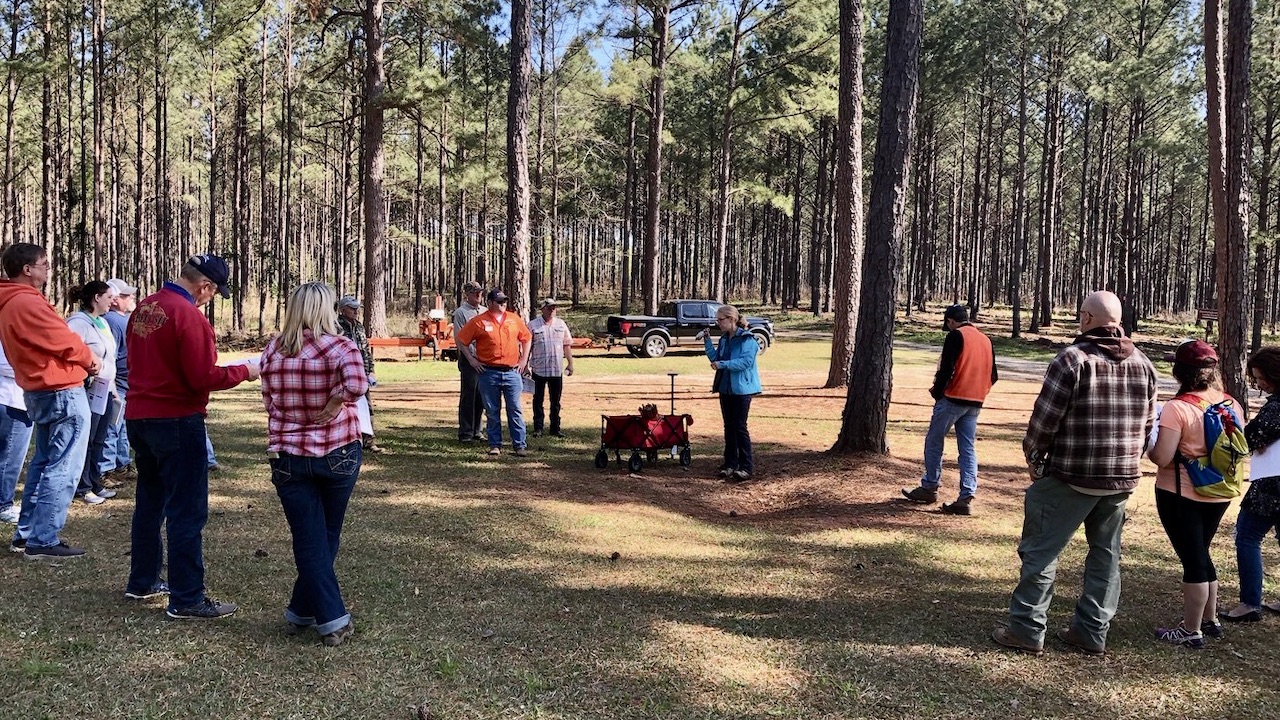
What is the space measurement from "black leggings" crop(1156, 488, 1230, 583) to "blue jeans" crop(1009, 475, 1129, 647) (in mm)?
376

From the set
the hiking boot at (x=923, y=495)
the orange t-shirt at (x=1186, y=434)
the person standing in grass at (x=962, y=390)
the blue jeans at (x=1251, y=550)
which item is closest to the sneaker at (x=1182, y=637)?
the blue jeans at (x=1251, y=550)

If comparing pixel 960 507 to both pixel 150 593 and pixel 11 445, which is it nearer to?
pixel 150 593

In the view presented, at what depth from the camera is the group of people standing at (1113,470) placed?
3.90 metres

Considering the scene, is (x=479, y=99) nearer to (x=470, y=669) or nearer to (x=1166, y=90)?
(x=470, y=669)

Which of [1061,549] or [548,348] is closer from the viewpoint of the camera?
[1061,549]

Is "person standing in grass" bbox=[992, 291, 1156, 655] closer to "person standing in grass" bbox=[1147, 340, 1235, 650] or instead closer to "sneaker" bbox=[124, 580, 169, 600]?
"person standing in grass" bbox=[1147, 340, 1235, 650]

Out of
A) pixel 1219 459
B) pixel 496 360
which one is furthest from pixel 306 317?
pixel 496 360

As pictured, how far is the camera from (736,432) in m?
8.32

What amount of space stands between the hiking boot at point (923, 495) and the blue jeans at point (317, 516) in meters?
5.03

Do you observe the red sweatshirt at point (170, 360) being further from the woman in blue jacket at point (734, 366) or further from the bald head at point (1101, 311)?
the woman in blue jacket at point (734, 366)

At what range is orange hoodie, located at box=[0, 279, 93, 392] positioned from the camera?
475 centimetres

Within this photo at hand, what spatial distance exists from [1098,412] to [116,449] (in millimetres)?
7846

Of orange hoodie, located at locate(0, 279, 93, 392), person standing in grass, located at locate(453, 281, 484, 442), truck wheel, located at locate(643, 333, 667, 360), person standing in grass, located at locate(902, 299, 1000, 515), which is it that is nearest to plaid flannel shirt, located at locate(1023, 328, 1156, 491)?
person standing in grass, located at locate(902, 299, 1000, 515)

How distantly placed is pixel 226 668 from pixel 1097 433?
13.5ft
